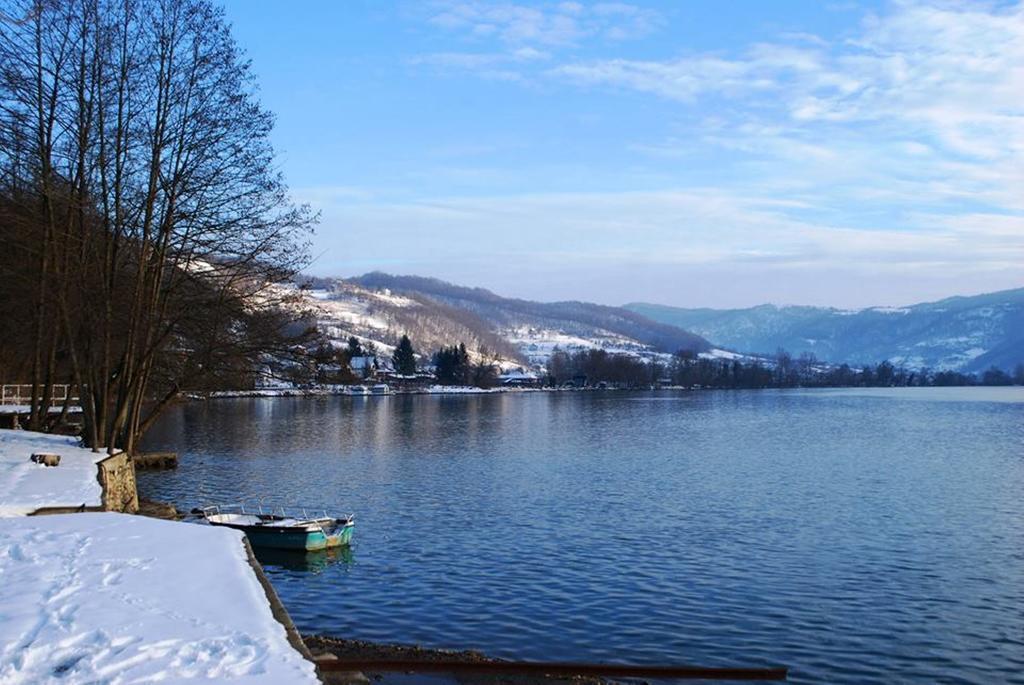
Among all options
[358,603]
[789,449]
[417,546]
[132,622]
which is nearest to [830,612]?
[358,603]

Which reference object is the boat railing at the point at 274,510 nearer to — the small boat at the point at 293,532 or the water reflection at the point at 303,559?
the small boat at the point at 293,532

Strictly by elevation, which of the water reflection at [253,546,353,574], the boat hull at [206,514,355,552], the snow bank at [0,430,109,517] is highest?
the snow bank at [0,430,109,517]

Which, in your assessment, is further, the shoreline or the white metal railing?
the white metal railing

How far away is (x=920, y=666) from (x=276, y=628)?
12.4m

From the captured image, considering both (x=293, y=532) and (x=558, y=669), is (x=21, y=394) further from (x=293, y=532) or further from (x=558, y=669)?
(x=558, y=669)

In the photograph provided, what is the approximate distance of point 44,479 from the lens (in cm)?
2064

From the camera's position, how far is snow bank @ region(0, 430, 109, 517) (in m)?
17.8

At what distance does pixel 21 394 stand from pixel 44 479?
128 feet

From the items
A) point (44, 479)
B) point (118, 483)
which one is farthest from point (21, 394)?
point (44, 479)

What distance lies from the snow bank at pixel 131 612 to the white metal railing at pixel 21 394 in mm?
36472

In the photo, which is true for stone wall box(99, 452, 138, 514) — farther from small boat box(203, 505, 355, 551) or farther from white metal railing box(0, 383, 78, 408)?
white metal railing box(0, 383, 78, 408)

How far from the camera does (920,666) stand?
55.8 feet

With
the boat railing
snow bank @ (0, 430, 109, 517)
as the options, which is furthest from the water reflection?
snow bank @ (0, 430, 109, 517)

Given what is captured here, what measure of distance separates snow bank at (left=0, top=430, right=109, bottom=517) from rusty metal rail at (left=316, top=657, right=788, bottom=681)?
708 centimetres
